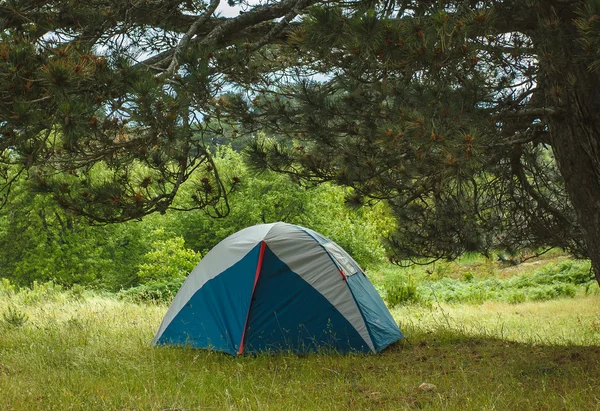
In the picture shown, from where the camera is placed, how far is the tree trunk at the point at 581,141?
530cm

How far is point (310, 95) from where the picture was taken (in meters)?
5.94

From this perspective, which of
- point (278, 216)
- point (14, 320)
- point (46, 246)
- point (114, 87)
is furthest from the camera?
point (278, 216)

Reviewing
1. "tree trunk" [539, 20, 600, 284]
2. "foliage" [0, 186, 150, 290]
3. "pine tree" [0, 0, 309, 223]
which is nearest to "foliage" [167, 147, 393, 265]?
"foliage" [0, 186, 150, 290]

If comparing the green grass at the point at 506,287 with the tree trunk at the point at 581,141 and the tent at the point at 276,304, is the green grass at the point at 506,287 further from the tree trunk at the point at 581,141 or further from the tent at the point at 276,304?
the tree trunk at the point at 581,141

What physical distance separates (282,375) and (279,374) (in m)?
0.04

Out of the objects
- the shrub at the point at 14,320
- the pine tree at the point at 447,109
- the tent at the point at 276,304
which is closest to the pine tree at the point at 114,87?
the pine tree at the point at 447,109

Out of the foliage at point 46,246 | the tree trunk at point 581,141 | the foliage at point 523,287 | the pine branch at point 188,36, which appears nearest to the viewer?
the pine branch at point 188,36

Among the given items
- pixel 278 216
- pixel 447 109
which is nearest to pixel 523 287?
pixel 278 216

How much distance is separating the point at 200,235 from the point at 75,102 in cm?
2199

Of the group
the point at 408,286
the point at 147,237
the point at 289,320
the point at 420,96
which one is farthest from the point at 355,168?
the point at 147,237

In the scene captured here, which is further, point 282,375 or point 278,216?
point 278,216

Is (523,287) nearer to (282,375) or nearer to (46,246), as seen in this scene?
(282,375)

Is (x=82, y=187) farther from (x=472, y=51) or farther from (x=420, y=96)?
(x=472, y=51)

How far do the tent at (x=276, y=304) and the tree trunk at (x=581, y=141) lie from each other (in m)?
2.64
